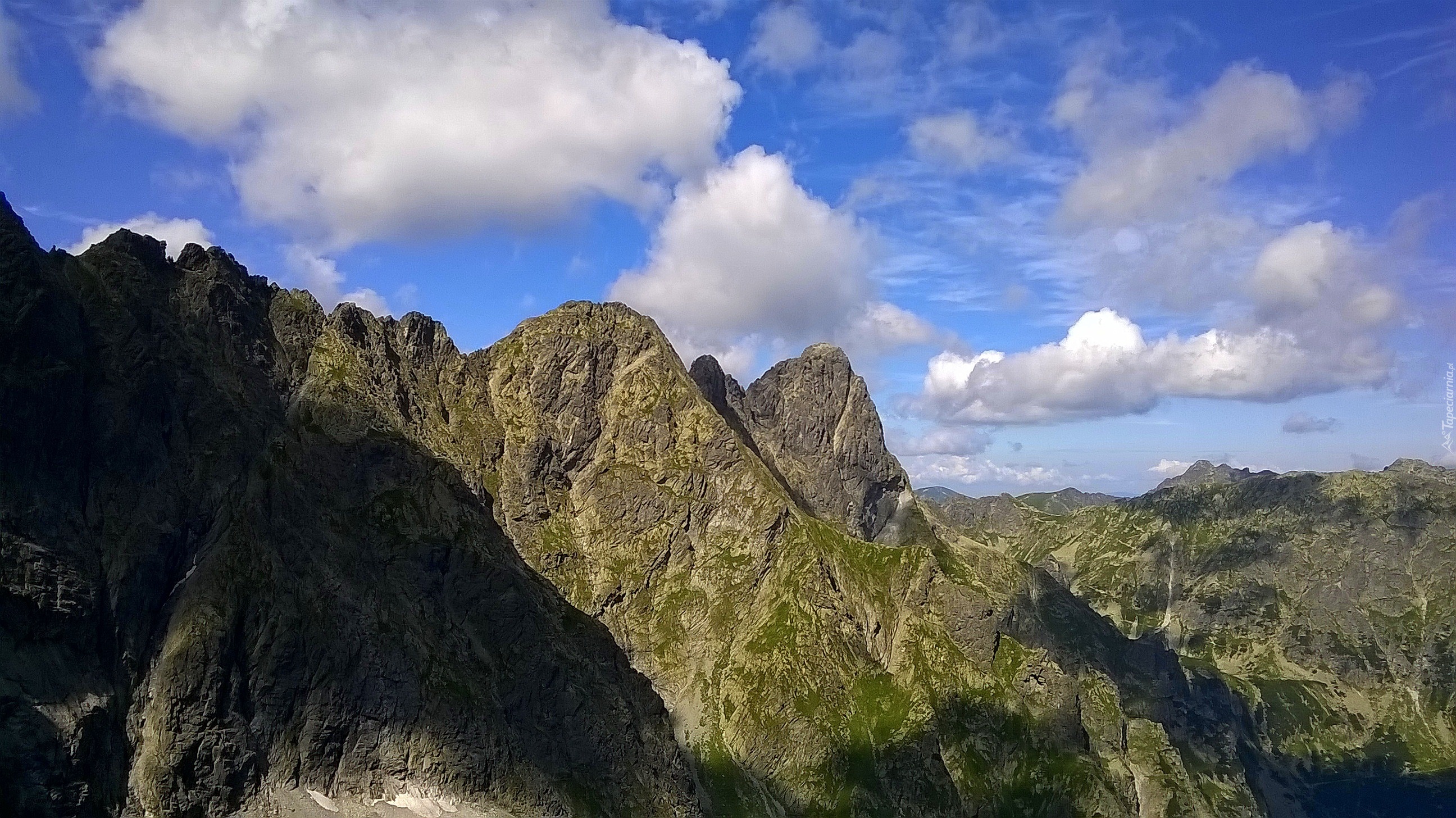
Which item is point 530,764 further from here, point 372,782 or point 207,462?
point 207,462

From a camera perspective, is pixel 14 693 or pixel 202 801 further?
pixel 202 801

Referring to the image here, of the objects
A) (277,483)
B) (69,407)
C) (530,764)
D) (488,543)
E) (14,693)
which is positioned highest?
(69,407)

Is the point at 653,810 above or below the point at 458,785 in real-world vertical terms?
below

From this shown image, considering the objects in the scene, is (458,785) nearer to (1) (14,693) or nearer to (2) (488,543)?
(2) (488,543)

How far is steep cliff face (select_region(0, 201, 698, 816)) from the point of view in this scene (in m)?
133

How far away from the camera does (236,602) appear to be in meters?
150

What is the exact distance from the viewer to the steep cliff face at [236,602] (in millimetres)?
133000

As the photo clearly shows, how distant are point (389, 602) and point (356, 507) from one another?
22162 mm

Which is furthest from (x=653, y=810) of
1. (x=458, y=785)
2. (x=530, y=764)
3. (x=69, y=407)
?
(x=69, y=407)

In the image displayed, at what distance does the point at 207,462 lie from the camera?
6304 inches

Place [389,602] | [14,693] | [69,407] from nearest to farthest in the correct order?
[14,693]
[69,407]
[389,602]

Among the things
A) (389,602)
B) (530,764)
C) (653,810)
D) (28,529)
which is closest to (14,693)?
(28,529)

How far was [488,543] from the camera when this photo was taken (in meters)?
195

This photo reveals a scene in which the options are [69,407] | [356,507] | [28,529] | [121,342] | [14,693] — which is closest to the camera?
[14,693]
